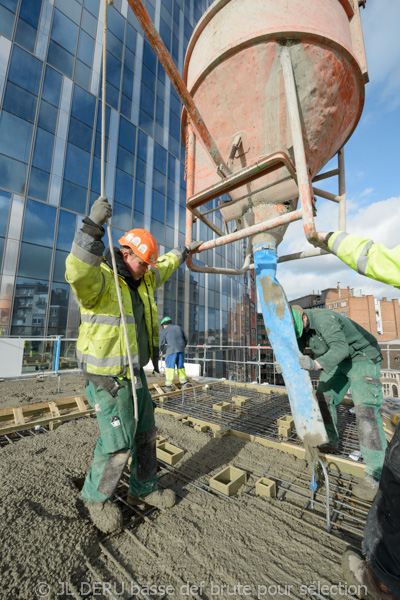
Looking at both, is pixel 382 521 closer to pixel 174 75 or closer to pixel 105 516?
pixel 105 516

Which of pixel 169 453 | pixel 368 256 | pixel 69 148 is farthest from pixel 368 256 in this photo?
pixel 69 148

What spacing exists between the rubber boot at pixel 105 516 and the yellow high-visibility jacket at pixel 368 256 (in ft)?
7.08

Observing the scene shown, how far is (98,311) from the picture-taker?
1.84 meters

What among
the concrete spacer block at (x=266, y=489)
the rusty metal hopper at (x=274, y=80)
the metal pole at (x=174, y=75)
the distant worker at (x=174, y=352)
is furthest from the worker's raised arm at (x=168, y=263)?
the distant worker at (x=174, y=352)

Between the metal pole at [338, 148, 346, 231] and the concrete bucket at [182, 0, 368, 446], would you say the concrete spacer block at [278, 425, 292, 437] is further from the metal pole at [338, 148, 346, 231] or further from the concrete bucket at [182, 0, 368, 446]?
the metal pole at [338, 148, 346, 231]

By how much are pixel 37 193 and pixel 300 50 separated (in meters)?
11.9

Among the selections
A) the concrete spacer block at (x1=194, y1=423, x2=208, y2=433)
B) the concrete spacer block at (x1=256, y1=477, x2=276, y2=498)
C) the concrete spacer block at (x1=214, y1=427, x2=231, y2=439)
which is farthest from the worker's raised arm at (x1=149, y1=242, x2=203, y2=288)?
the concrete spacer block at (x1=194, y1=423, x2=208, y2=433)

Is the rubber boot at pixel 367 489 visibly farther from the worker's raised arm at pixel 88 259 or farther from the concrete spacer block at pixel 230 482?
the worker's raised arm at pixel 88 259

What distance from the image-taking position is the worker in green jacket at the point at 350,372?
8.19 feet

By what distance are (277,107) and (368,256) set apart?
7.09 ft

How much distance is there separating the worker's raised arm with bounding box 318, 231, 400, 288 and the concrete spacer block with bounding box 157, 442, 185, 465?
7.65 ft

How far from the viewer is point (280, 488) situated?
2.29 metres

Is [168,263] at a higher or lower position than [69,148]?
lower

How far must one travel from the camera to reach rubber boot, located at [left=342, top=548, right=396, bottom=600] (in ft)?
4.26
